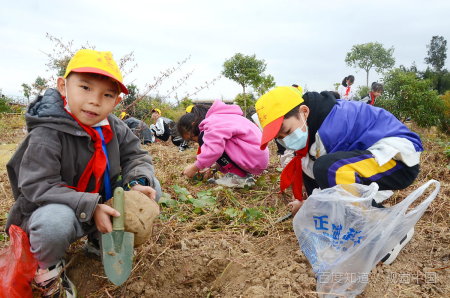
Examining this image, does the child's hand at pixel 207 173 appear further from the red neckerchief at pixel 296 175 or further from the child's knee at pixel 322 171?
the child's knee at pixel 322 171

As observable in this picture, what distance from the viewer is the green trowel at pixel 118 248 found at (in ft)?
4.33

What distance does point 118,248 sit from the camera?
4.44ft

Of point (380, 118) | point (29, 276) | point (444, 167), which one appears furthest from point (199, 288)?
point (444, 167)

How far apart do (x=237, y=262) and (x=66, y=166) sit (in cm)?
104

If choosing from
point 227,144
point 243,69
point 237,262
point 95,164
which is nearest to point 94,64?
point 95,164

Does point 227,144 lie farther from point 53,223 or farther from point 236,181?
point 53,223

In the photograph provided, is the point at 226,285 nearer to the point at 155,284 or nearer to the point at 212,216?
the point at 155,284

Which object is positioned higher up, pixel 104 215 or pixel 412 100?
pixel 104 215

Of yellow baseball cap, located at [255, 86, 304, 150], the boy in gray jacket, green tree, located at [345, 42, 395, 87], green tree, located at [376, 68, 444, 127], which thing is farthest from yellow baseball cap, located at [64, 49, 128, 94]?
green tree, located at [345, 42, 395, 87]

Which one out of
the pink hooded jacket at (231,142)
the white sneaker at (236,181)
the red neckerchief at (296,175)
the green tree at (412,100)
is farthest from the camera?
the green tree at (412,100)

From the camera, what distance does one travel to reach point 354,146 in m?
1.94

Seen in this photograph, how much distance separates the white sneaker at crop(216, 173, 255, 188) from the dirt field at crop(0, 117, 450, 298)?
0.81 m

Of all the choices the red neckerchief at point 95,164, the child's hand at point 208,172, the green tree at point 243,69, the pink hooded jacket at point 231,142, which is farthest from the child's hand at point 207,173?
the green tree at point 243,69

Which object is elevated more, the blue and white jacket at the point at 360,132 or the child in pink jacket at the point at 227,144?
the blue and white jacket at the point at 360,132
